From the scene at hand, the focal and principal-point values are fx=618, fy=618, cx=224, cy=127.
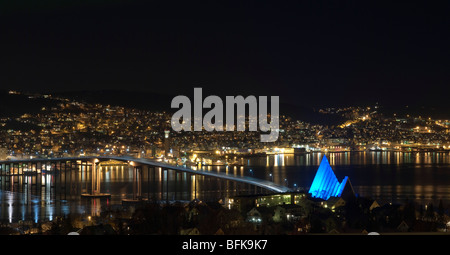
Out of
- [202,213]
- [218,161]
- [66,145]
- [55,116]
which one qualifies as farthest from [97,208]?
[55,116]

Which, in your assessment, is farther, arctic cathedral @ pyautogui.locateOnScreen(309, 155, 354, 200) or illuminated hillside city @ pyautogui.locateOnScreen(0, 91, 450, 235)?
arctic cathedral @ pyautogui.locateOnScreen(309, 155, 354, 200)

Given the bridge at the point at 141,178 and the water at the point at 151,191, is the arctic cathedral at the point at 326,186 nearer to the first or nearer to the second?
the bridge at the point at 141,178

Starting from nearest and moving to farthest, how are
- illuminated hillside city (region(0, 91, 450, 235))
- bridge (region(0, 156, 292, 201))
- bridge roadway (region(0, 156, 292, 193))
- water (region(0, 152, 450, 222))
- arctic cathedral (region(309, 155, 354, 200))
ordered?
illuminated hillside city (region(0, 91, 450, 235)), arctic cathedral (region(309, 155, 354, 200)), water (region(0, 152, 450, 222)), bridge roadway (region(0, 156, 292, 193)), bridge (region(0, 156, 292, 201))

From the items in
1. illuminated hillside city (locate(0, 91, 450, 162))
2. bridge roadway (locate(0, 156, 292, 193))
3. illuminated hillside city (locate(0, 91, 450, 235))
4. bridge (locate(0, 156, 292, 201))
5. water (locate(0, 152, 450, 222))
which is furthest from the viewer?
illuminated hillside city (locate(0, 91, 450, 162))

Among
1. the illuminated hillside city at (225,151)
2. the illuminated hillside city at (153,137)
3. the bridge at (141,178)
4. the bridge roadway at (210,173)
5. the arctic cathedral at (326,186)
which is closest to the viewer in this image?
the illuminated hillside city at (225,151)

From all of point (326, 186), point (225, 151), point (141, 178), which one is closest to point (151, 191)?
point (141, 178)

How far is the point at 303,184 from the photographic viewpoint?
21.3 metres

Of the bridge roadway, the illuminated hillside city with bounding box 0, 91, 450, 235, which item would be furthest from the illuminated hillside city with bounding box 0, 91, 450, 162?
the bridge roadway

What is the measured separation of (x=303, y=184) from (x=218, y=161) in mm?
15789

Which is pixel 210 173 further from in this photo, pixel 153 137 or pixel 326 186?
pixel 153 137

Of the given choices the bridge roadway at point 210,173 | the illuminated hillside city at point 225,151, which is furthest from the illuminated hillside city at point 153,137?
the bridge roadway at point 210,173

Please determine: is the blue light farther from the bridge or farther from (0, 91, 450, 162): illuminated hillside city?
(0, 91, 450, 162): illuminated hillside city

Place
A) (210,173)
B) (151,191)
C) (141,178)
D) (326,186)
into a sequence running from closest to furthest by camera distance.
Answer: (326,186) < (151,191) < (210,173) < (141,178)
